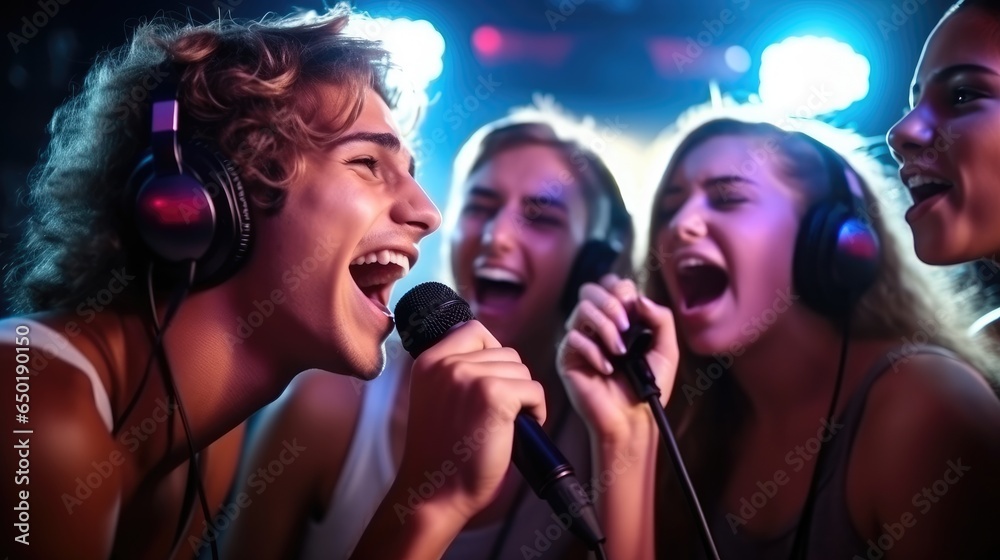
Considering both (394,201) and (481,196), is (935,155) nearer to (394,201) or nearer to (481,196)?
(481,196)

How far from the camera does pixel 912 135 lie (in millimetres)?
1450

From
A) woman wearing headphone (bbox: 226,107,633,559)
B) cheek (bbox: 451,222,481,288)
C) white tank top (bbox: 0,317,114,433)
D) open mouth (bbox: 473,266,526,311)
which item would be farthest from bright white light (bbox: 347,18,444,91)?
white tank top (bbox: 0,317,114,433)

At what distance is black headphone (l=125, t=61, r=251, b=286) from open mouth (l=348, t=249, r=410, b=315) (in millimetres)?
234

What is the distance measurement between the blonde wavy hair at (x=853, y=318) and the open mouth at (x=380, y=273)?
54 cm

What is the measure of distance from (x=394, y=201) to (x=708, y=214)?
69cm

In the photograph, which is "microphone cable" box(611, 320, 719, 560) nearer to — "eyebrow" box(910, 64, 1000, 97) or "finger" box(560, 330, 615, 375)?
"finger" box(560, 330, 615, 375)

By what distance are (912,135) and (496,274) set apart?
0.94 m

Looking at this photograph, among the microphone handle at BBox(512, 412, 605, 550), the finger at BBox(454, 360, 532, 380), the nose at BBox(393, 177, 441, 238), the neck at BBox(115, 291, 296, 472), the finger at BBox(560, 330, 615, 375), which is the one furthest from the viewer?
the finger at BBox(560, 330, 615, 375)

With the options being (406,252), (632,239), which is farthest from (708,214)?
(406,252)

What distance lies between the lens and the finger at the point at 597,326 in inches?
54.5

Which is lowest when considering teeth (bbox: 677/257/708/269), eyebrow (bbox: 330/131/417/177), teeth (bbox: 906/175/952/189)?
teeth (bbox: 677/257/708/269)

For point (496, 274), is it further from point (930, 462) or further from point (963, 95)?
point (963, 95)

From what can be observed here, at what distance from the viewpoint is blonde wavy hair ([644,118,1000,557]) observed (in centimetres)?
141

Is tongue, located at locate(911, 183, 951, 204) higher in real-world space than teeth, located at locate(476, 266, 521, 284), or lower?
higher
